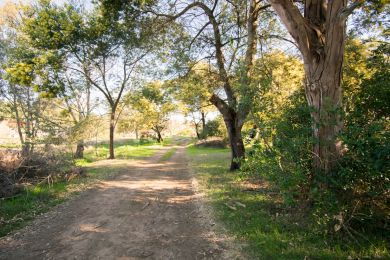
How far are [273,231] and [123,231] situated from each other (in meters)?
3.39

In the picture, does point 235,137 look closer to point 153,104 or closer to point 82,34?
point 82,34

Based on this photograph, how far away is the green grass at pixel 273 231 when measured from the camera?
4.25 metres

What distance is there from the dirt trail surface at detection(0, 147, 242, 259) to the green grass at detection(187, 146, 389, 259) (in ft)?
1.50

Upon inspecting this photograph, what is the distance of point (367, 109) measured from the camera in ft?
18.6

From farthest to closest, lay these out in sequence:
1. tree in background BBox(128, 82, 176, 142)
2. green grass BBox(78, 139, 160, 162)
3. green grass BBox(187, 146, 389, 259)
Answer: tree in background BBox(128, 82, 176, 142), green grass BBox(78, 139, 160, 162), green grass BBox(187, 146, 389, 259)

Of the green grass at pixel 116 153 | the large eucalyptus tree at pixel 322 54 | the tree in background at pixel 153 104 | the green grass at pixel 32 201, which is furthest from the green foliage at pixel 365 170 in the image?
the green grass at pixel 116 153

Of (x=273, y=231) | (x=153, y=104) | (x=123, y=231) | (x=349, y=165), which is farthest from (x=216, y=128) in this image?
(x=349, y=165)

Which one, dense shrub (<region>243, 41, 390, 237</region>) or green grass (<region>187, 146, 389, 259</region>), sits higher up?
dense shrub (<region>243, 41, 390, 237</region>)

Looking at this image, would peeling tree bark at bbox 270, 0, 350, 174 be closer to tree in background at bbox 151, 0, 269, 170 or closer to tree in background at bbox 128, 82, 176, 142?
tree in background at bbox 151, 0, 269, 170

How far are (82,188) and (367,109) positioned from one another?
10070 millimetres

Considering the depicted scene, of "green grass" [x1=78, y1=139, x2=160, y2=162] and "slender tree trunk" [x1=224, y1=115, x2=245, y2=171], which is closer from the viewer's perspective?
"slender tree trunk" [x1=224, y1=115, x2=245, y2=171]

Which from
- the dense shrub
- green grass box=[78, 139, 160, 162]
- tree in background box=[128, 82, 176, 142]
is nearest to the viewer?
the dense shrub

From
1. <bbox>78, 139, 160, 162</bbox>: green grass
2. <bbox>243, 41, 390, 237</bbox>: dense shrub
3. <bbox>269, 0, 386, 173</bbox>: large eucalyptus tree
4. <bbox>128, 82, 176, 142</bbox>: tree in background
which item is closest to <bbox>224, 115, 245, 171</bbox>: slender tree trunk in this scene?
<bbox>243, 41, 390, 237</bbox>: dense shrub

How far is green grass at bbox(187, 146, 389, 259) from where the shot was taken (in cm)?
425
